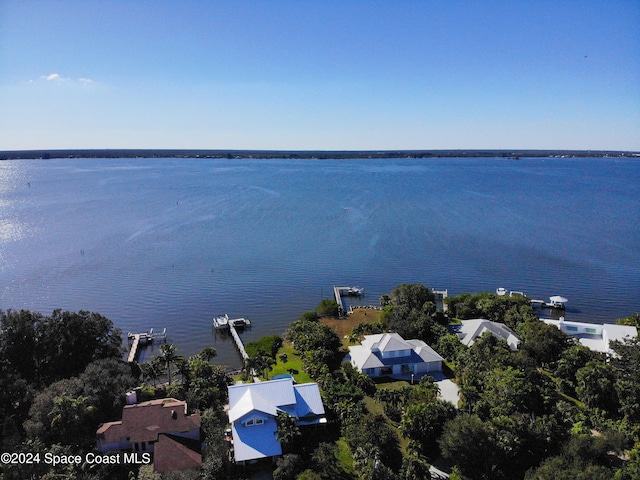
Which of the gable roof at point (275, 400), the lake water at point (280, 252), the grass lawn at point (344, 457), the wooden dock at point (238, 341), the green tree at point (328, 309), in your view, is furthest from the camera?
the lake water at point (280, 252)

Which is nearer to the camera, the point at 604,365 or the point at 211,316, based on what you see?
the point at 604,365

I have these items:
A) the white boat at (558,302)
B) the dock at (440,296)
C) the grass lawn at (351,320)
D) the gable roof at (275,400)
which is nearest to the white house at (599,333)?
the white boat at (558,302)

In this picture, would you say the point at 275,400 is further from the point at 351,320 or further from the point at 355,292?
the point at 355,292

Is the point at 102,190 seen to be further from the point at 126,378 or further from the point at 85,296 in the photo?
the point at 126,378

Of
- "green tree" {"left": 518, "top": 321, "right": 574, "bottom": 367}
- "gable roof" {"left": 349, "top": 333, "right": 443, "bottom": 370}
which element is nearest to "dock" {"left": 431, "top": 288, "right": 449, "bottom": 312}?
"green tree" {"left": 518, "top": 321, "right": 574, "bottom": 367}

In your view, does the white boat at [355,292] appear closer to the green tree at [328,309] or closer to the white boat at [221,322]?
the green tree at [328,309]

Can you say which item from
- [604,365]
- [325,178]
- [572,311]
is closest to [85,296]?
[604,365]

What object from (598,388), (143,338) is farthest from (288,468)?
(143,338)
